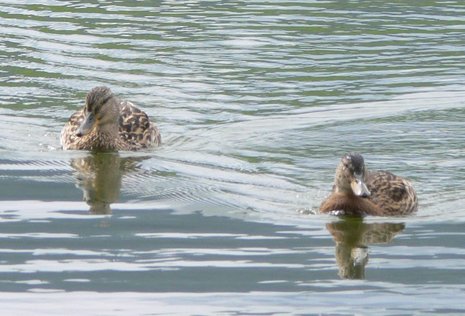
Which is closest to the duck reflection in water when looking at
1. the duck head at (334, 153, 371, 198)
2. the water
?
the water

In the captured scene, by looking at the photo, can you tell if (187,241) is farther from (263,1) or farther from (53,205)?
(263,1)

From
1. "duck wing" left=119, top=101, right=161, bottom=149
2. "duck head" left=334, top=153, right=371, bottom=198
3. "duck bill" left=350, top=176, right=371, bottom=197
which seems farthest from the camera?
"duck wing" left=119, top=101, right=161, bottom=149

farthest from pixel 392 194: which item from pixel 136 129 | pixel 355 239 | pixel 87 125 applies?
pixel 87 125

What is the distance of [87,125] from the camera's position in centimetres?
1772

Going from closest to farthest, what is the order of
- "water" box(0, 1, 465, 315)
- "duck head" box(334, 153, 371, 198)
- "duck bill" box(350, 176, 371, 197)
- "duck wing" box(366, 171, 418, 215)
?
"water" box(0, 1, 465, 315)
"duck bill" box(350, 176, 371, 197)
"duck head" box(334, 153, 371, 198)
"duck wing" box(366, 171, 418, 215)

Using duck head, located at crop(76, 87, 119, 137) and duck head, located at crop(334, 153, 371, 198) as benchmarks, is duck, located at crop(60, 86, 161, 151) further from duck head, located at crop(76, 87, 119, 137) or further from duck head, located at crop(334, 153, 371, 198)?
duck head, located at crop(334, 153, 371, 198)

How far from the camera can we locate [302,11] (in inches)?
1001

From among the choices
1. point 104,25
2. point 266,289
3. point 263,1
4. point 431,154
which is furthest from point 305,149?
point 263,1

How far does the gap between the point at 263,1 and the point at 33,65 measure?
6451 millimetres

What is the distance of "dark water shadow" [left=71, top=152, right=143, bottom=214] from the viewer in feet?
49.0

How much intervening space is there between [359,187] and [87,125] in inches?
168

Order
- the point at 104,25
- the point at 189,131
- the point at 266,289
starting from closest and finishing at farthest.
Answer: the point at 266,289
the point at 189,131
the point at 104,25

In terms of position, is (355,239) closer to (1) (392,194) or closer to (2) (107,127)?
(1) (392,194)

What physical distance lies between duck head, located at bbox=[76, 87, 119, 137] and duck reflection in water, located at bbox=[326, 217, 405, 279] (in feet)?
13.9
